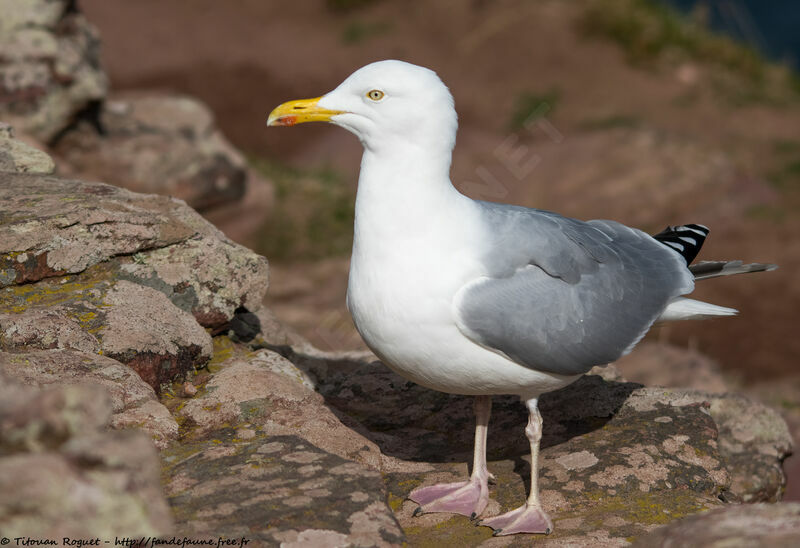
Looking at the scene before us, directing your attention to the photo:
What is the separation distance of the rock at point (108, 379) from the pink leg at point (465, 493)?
3.65 ft

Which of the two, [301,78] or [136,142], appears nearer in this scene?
[136,142]

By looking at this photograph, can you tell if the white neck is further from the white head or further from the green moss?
the green moss

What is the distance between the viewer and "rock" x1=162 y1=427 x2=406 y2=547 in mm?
3123

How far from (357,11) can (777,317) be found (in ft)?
37.3

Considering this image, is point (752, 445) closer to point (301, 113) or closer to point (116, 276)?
point (301, 113)

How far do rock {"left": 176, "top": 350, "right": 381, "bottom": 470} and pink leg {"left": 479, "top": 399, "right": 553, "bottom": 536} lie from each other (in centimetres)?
65

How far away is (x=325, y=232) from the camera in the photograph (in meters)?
11.9

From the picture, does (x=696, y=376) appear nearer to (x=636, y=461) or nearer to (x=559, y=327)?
(x=636, y=461)

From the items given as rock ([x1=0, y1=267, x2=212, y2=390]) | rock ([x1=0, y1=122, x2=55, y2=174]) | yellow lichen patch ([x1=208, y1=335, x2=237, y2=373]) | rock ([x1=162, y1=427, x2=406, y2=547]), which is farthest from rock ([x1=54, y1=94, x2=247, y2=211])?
rock ([x1=162, y1=427, x2=406, y2=547])

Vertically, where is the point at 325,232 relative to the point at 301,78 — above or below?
below

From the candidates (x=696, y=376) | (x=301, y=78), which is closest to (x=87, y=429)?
(x=696, y=376)

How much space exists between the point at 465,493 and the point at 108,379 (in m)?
1.62

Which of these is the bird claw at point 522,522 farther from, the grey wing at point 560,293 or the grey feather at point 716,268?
the grey feather at point 716,268

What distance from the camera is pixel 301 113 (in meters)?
3.96
